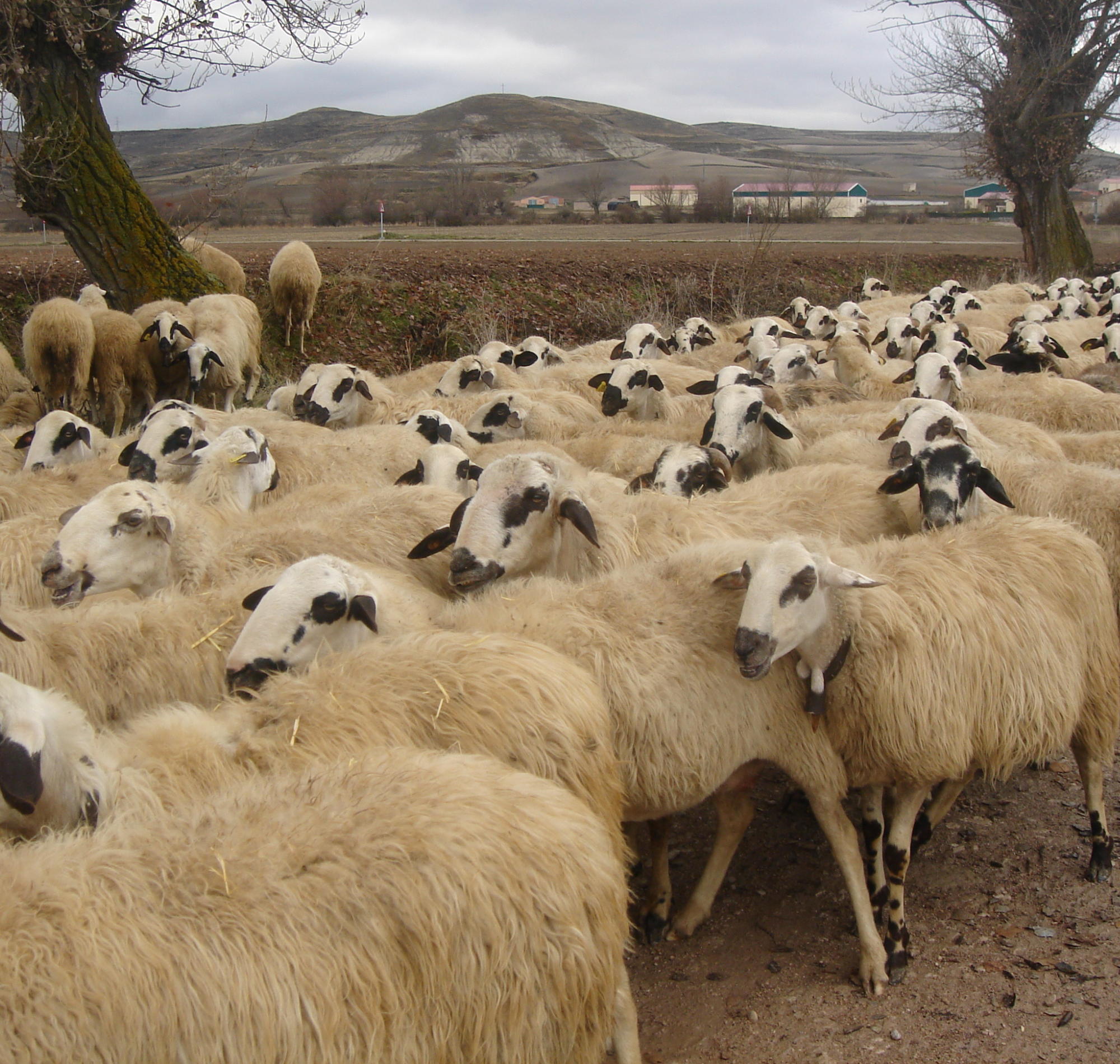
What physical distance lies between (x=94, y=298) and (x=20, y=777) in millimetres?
10330

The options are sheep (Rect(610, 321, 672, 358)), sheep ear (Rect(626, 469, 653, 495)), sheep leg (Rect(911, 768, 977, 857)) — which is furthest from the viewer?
sheep (Rect(610, 321, 672, 358))

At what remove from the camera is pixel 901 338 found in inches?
435

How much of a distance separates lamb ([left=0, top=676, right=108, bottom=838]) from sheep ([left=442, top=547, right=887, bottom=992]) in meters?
1.35

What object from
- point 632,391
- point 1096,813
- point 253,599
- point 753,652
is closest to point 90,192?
point 632,391

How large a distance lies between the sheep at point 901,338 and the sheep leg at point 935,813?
7.26 metres

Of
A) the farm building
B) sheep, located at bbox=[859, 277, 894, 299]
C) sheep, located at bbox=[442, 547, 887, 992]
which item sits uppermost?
the farm building

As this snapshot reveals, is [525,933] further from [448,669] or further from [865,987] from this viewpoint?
[865,987]

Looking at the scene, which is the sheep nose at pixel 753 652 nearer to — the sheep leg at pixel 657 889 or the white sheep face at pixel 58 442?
the sheep leg at pixel 657 889

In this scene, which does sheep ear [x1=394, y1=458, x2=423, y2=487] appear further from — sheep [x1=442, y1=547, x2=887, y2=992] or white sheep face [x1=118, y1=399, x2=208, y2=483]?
sheep [x1=442, y1=547, x2=887, y2=992]

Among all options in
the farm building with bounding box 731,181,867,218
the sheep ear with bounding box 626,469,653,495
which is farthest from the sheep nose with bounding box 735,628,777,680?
the farm building with bounding box 731,181,867,218

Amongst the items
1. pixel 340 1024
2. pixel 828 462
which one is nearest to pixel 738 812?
pixel 340 1024

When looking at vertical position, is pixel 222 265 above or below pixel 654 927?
above

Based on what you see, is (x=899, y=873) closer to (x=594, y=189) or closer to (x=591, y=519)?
(x=591, y=519)

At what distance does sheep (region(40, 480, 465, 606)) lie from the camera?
4.37 meters
